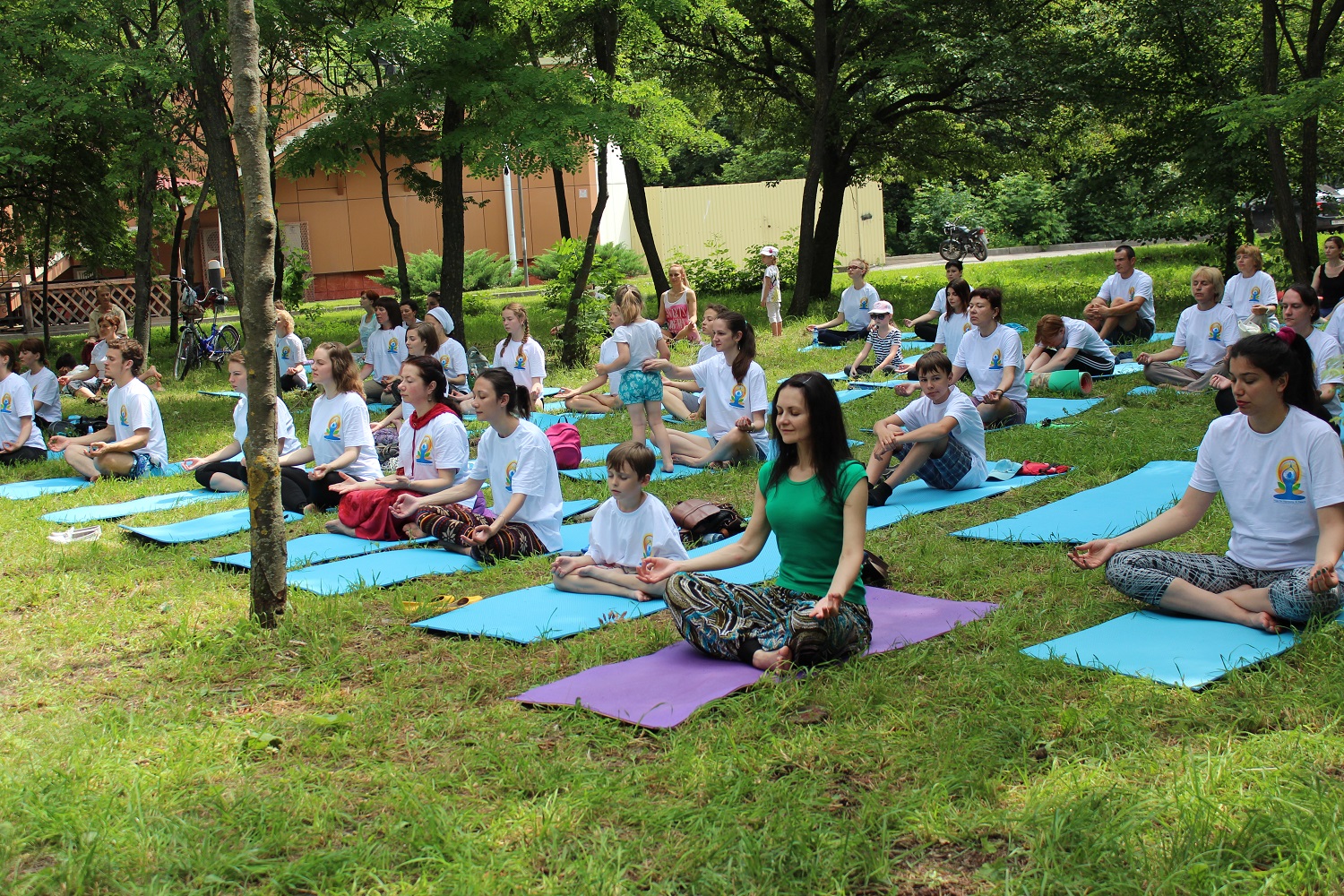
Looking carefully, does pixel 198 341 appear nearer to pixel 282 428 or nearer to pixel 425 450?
pixel 282 428

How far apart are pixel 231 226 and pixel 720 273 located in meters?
11.2

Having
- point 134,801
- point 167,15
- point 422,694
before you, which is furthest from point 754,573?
point 167,15

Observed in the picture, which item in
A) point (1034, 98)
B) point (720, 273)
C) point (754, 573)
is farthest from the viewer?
point (720, 273)

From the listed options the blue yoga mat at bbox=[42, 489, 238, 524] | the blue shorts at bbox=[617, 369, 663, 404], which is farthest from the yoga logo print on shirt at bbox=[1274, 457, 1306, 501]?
the blue yoga mat at bbox=[42, 489, 238, 524]

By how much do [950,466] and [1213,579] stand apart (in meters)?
2.83

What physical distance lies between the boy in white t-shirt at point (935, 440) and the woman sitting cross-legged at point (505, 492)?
80.4 inches

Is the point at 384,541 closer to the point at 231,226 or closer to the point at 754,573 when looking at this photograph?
the point at 754,573

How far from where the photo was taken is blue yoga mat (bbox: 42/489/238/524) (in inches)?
312

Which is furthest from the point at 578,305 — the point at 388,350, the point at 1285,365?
the point at 1285,365

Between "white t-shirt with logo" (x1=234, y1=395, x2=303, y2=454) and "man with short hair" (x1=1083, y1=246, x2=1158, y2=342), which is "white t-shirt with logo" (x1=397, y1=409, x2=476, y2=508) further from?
"man with short hair" (x1=1083, y1=246, x2=1158, y2=342)

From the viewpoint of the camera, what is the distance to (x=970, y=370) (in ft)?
30.7

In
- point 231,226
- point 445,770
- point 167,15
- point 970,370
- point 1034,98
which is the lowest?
point 445,770

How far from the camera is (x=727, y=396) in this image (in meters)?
8.47

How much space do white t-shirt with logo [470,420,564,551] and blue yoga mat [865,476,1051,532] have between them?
185 cm
